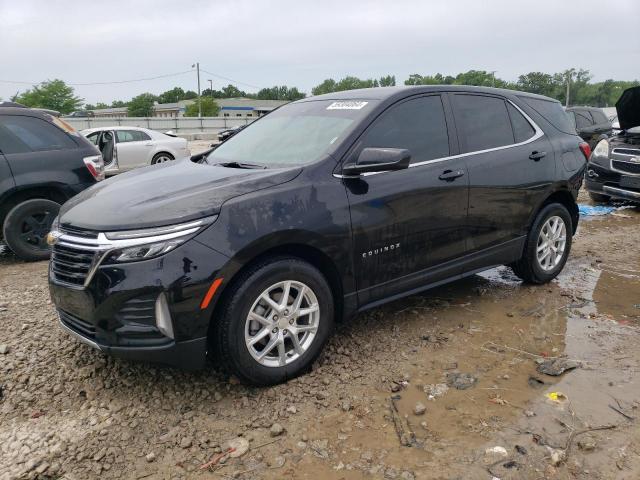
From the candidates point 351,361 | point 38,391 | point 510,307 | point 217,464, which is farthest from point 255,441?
point 510,307

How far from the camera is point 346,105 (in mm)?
3797

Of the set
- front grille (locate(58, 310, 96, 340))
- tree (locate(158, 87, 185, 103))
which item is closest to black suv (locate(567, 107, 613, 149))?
front grille (locate(58, 310, 96, 340))

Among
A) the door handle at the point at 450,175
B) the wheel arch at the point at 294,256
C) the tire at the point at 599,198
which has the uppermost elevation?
the door handle at the point at 450,175

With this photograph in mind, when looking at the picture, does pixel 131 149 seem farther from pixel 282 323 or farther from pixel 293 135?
pixel 282 323

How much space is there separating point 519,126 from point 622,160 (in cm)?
511

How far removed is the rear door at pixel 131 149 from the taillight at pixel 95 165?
7.03 meters

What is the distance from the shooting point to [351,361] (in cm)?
349

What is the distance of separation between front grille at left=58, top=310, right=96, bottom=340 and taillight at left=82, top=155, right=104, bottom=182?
3.40 metres

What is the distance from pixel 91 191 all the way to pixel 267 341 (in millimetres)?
1589

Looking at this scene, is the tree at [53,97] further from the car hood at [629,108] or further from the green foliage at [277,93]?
the car hood at [629,108]

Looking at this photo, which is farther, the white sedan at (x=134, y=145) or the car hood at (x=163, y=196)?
the white sedan at (x=134, y=145)

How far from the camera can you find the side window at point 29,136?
5.81 metres

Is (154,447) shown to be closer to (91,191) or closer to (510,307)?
(91,191)

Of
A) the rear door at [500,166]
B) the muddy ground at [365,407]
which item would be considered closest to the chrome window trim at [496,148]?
the rear door at [500,166]
